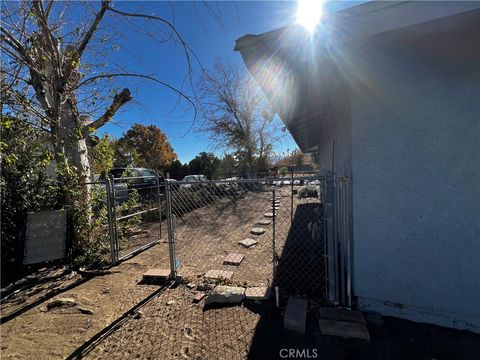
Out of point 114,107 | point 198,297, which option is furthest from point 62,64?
point 198,297

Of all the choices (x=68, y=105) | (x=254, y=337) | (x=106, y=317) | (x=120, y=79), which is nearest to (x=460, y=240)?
(x=254, y=337)

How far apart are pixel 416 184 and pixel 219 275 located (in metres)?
2.98

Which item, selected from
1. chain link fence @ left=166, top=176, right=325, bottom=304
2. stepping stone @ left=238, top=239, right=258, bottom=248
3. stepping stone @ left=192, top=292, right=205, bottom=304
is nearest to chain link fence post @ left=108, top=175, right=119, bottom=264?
chain link fence @ left=166, top=176, right=325, bottom=304

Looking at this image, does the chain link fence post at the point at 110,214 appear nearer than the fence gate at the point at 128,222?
Yes

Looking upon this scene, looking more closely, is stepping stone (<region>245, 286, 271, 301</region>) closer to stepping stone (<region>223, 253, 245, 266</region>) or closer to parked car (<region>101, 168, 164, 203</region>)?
stepping stone (<region>223, 253, 245, 266</region>)

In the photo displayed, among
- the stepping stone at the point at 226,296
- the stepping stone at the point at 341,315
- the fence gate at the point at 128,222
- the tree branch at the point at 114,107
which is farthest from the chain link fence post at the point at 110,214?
the stepping stone at the point at 341,315

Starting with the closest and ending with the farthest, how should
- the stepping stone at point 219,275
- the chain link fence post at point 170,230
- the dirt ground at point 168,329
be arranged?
the dirt ground at point 168,329 < the chain link fence post at point 170,230 < the stepping stone at point 219,275

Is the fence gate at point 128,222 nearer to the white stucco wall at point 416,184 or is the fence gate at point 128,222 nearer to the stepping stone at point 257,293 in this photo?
the stepping stone at point 257,293

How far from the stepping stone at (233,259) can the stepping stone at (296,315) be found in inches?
69.7

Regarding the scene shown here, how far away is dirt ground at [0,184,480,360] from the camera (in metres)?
2.21

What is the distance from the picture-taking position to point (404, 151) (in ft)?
7.95

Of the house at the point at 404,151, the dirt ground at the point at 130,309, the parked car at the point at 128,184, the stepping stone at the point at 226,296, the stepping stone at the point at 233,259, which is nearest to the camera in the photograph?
the house at the point at 404,151

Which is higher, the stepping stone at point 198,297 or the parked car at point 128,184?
the parked car at point 128,184

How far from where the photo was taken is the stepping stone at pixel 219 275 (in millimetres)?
3705
